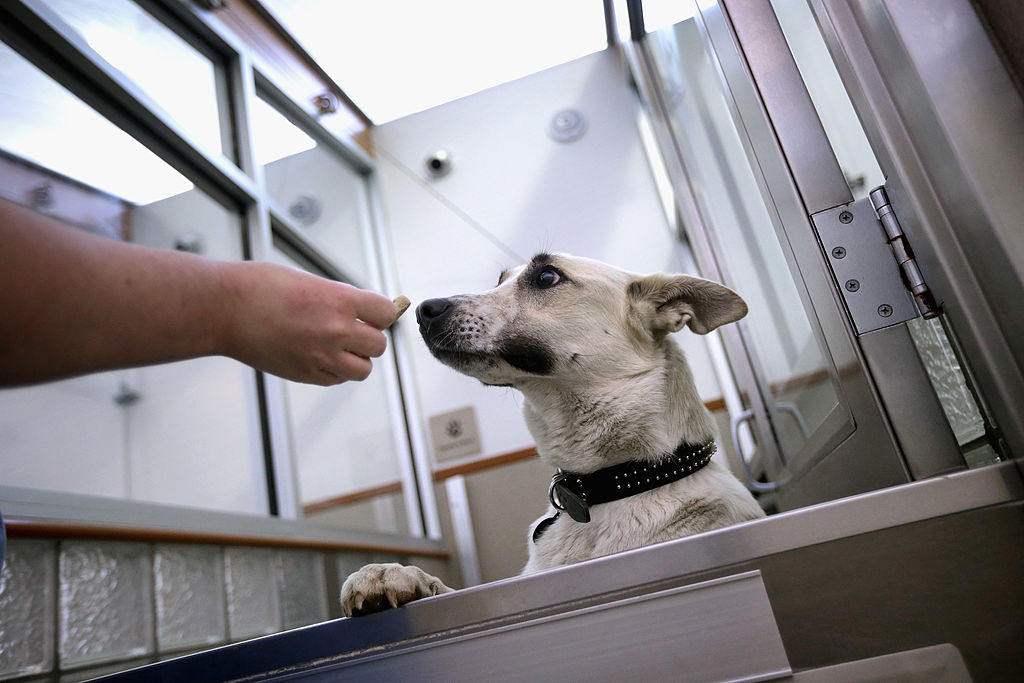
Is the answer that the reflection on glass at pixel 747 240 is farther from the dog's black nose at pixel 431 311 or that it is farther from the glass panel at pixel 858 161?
the dog's black nose at pixel 431 311

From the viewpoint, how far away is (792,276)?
3.40 feet

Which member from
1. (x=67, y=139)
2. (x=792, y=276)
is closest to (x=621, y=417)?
(x=792, y=276)

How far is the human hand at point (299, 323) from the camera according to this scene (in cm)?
55

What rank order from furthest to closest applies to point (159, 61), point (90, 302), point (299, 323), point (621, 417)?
1. point (159, 61)
2. point (621, 417)
3. point (299, 323)
4. point (90, 302)

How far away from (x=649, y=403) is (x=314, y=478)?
154 centimetres

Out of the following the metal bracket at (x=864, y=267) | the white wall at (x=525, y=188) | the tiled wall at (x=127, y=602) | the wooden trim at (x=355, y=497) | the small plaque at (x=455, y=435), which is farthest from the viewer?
the small plaque at (x=455, y=435)

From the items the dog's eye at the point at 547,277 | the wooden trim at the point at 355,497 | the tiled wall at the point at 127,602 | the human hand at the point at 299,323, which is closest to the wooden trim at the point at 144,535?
the tiled wall at the point at 127,602

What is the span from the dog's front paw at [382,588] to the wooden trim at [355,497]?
4.98 ft

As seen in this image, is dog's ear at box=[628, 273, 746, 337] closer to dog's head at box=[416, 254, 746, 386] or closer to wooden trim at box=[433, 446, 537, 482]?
dog's head at box=[416, 254, 746, 386]

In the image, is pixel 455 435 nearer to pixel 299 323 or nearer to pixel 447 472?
pixel 447 472

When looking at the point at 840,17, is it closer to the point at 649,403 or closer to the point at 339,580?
the point at 649,403

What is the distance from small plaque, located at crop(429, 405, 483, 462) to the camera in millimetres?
2635

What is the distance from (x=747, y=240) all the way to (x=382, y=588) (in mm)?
1137

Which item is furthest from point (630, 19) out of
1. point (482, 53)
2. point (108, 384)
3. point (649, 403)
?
point (108, 384)
